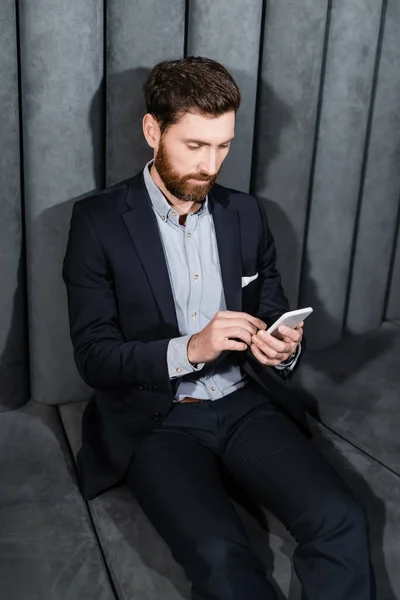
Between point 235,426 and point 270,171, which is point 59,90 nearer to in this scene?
point 270,171

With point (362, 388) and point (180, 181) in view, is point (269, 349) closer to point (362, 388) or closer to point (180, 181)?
point (180, 181)

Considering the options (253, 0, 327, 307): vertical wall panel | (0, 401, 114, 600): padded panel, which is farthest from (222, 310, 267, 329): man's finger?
(253, 0, 327, 307): vertical wall panel

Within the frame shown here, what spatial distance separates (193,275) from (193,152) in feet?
0.92

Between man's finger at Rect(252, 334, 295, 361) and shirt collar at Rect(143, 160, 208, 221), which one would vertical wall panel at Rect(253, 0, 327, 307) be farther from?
man's finger at Rect(252, 334, 295, 361)

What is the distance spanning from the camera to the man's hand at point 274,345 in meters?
1.51

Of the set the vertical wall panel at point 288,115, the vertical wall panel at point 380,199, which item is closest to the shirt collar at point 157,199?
the vertical wall panel at point 288,115

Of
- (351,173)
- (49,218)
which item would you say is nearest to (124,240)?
(49,218)

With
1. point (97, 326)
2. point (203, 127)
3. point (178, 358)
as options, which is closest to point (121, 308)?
point (97, 326)

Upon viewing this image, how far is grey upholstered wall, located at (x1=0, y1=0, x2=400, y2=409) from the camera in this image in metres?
1.85

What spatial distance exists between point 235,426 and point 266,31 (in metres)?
1.11

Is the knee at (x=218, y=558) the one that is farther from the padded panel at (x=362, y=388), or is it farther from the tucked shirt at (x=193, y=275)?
the padded panel at (x=362, y=388)

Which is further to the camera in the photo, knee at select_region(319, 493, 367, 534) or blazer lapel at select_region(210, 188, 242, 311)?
blazer lapel at select_region(210, 188, 242, 311)

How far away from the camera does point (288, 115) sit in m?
2.22

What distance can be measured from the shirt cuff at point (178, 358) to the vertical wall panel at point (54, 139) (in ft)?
1.89
